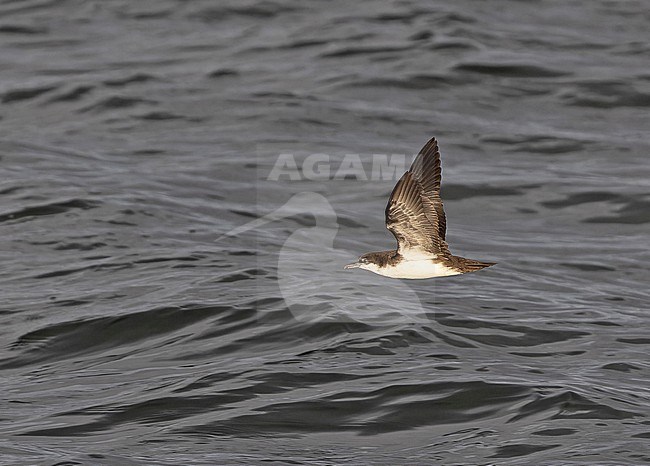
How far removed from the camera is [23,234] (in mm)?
13469

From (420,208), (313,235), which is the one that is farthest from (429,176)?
(313,235)

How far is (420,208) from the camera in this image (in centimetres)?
811

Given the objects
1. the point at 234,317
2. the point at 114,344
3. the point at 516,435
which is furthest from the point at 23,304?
the point at 516,435

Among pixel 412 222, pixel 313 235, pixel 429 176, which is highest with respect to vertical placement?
pixel 429 176

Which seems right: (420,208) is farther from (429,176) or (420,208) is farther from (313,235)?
(313,235)

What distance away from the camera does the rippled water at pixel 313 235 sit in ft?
31.0

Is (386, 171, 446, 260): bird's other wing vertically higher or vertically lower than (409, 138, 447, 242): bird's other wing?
lower

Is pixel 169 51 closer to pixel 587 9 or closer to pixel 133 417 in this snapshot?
pixel 587 9

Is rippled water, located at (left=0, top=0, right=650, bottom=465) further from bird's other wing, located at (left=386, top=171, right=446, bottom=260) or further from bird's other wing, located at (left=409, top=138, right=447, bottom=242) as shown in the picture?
bird's other wing, located at (left=409, top=138, right=447, bottom=242)

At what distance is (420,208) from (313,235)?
567 cm

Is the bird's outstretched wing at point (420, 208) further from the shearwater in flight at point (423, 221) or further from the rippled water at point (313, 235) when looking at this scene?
the rippled water at point (313, 235)

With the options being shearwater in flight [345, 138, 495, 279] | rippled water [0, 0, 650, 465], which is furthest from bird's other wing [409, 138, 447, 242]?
rippled water [0, 0, 650, 465]

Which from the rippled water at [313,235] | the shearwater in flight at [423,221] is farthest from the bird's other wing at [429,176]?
the rippled water at [313,235]

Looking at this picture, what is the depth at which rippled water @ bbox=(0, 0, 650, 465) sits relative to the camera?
944 cm
